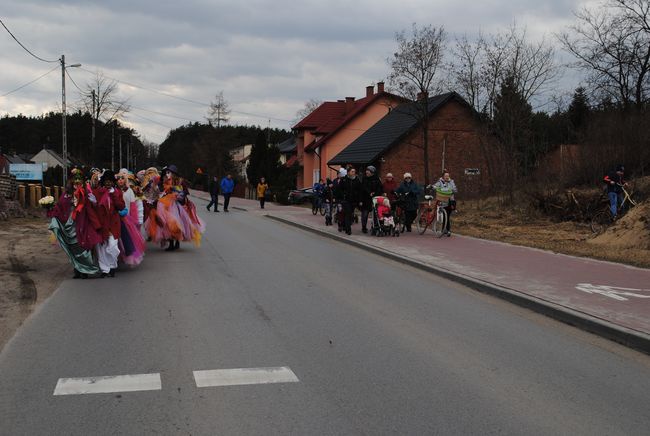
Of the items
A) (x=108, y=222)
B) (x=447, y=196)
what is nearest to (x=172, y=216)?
(x=108, y=222)

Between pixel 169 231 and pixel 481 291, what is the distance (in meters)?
7.03

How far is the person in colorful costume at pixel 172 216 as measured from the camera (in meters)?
13.9

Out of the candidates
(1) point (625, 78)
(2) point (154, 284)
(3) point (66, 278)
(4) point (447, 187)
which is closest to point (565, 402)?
(2) point (154, 284)

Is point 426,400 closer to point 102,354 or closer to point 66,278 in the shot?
point 102,354

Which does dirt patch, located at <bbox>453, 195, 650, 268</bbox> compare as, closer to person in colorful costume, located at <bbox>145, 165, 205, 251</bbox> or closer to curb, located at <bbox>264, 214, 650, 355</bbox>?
curb, located at <bbox>264, 214, 650, 355</bbox>

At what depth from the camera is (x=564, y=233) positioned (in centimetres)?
1834

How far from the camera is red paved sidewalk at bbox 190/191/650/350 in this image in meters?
7.84

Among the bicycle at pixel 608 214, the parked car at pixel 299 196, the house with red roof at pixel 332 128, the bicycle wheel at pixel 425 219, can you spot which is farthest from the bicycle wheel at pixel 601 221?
the house with red roof at pixel 332 128

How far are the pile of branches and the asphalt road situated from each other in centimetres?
1211

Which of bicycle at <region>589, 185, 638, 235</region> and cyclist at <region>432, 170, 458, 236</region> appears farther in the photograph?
cyclist at <region>432, 170, 458, 236</region>

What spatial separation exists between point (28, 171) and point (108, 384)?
41.3m

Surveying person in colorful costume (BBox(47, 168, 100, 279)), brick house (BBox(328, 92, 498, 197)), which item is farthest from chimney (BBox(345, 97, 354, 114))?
person in colorful costume (BBox(47, 168, 100, 279))

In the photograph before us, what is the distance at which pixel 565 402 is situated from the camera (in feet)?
16.1

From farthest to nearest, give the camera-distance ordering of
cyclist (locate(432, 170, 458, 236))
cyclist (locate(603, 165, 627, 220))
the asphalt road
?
cyclist (locate(432, 170, 458, 236)) < cyclist (locate(603, 165, 627, 220)) < the asphalt road
